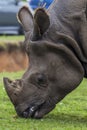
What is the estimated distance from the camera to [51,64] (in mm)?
7285

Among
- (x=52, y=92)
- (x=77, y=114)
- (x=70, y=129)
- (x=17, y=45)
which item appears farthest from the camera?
(x=17, y=45)

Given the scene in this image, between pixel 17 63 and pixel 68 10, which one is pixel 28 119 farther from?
pixel 17 63

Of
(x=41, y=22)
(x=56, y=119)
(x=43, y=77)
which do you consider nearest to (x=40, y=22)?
(x=41, y=22)

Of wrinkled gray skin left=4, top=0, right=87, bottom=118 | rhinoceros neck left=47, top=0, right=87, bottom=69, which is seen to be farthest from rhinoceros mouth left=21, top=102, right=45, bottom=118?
rhinoceros neck left=47, top=0, right=87, bottom=69

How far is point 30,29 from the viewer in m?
7.57

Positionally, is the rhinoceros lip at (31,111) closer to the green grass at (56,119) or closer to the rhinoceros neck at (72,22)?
the green grass at (56,119)

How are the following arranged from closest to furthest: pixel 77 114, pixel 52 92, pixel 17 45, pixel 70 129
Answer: pixel 70 129, pixel 52 92, pixel 77 114, pixel 17 45

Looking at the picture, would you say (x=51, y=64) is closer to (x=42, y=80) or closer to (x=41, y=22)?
(x=42, y=80)

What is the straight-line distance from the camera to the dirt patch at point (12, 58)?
17969mm

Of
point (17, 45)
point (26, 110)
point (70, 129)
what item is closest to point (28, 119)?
point (26, 110)

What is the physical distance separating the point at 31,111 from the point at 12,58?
36.7 feet

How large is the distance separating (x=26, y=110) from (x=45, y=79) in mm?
405

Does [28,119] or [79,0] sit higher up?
[79,0]

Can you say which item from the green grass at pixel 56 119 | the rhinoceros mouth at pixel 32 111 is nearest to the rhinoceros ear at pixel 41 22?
the rhinoceros mouth at pixel 32 111
